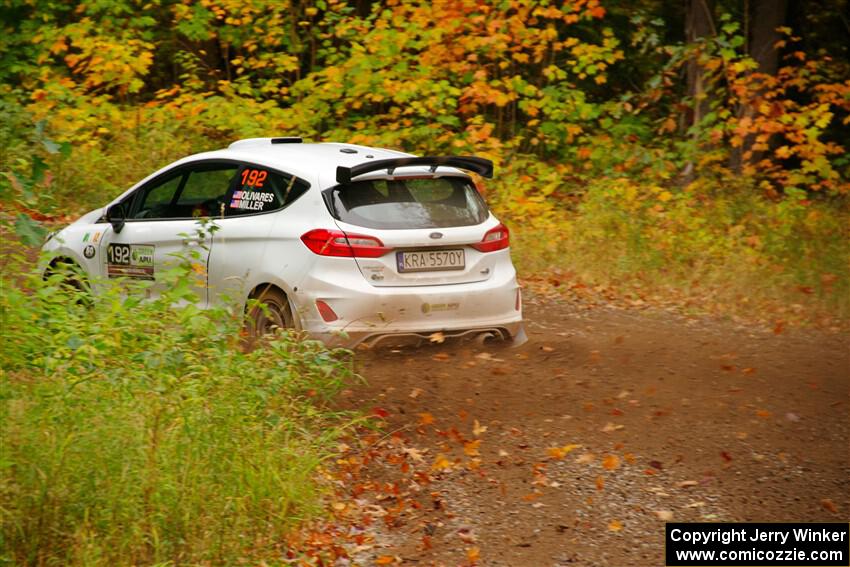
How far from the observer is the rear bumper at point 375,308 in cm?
761

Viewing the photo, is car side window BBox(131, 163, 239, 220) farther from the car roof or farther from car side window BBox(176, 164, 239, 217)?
the car roof

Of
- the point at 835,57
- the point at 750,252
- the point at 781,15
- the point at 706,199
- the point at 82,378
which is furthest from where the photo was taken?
the point at 835,57

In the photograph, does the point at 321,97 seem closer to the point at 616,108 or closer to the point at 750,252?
the point at 616,108

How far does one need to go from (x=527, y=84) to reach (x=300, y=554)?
13.2 meters

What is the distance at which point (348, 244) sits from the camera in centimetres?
766

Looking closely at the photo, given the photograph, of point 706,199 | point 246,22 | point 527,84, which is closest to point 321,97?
point 246,22

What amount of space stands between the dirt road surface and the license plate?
24.9 inches

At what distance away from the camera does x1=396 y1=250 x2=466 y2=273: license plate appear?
25.5ft

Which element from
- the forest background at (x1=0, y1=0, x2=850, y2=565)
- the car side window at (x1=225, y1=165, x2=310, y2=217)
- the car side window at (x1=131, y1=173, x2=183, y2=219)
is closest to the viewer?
the forest background at (x1=0, y1=0, x2=850, y2=565)

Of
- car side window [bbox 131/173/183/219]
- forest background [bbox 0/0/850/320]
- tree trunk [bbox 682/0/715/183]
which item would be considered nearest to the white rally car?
car side window [bbox 131/173/183/219]

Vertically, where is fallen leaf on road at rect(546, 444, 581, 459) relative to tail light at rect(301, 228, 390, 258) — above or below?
below

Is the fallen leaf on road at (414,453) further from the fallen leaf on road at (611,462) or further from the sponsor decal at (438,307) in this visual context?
the sponsor decal at (438,307)

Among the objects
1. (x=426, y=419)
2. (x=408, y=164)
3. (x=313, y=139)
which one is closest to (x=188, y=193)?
(x=408, y=164)

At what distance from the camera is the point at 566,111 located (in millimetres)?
17406
